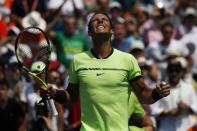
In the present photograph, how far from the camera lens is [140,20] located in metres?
15.0

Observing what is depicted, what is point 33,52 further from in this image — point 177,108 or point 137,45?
point 137,45

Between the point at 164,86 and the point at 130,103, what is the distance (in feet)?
3.39

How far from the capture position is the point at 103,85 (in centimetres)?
782

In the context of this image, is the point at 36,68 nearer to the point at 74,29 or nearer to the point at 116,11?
the point at 74,29

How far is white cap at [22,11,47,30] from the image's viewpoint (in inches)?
534

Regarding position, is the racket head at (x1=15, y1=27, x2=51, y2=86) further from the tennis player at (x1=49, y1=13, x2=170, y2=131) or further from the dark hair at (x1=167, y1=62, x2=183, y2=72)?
the dark hair at (x1=167, y1=62, x2=183, y2=72)

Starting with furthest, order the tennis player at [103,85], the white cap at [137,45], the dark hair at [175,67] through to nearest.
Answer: the white cap at [137,45]
the dark hair at [175,67]
the tennis player at [103,85]

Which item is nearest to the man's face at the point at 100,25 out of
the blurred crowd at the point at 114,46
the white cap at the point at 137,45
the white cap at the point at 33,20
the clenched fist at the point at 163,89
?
the clenched fist at the point at 163,89

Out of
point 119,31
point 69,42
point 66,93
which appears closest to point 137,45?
point 119,31

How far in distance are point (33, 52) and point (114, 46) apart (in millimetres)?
3016

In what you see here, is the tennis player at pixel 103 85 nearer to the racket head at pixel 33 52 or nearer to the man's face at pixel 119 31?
the racket head at pixel 33 52

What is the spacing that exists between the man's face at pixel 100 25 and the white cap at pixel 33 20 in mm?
5643

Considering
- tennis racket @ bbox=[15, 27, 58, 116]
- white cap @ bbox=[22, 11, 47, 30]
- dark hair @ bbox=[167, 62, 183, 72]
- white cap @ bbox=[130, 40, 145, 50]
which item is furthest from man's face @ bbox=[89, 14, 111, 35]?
white cap @ bbox=[22, 11, 47, 30]

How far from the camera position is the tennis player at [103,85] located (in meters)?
7.79
